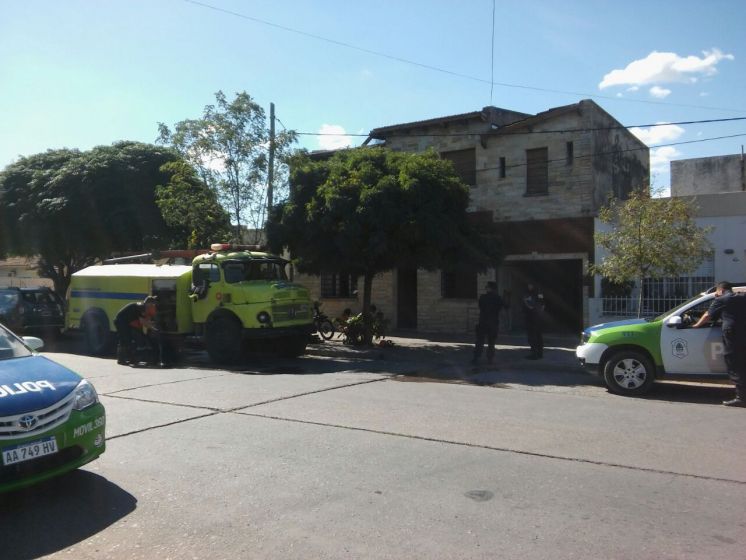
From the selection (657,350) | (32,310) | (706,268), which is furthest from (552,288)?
(32,310)

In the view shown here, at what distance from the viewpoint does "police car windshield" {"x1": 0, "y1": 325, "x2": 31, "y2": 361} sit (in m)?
5.76

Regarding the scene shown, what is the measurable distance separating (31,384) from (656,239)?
1204 centimetres

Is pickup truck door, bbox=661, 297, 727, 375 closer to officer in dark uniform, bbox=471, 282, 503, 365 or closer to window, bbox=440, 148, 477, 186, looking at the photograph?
officer in dark uniform, bbox=471, 282, 503, 365

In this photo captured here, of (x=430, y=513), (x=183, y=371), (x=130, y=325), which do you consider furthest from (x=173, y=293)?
(x=430, y=513)

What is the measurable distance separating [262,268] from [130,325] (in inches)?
123

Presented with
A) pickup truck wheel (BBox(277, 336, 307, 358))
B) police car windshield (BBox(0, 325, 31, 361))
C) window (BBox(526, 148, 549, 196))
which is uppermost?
window (BBox(526, 148, 549, 196))

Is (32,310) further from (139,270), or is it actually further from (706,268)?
(706,268)

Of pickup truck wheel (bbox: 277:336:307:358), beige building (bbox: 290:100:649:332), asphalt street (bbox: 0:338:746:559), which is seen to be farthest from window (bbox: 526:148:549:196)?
asphalt street (bbox: 0:338:746:559)

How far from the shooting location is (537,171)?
65.3 ft

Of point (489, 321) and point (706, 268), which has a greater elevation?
point (706, 268)

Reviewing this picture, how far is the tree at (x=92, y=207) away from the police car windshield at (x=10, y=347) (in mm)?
16670

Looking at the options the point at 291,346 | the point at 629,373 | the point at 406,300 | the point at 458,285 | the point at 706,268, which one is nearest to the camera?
the point at 629,373

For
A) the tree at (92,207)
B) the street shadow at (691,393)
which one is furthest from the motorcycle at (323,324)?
the street shadow at (691,393)

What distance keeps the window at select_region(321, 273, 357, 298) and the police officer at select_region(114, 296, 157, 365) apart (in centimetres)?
1019
